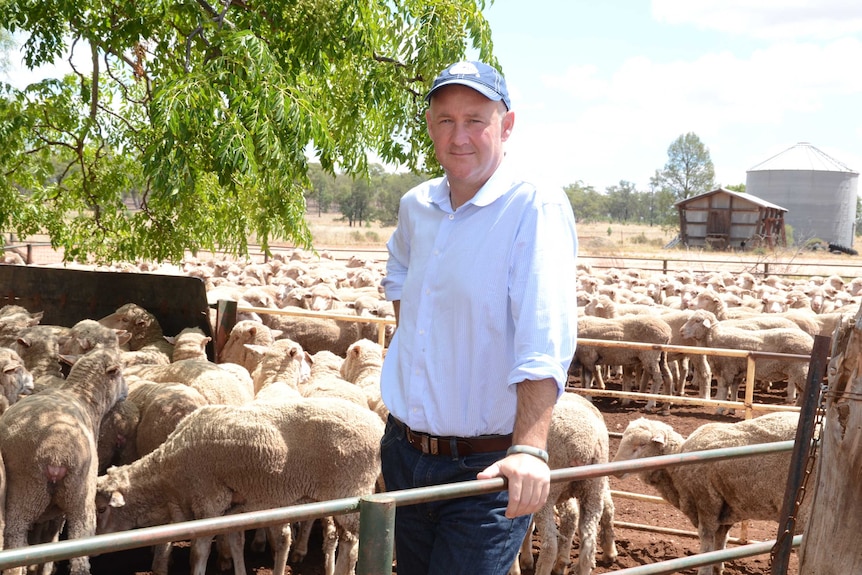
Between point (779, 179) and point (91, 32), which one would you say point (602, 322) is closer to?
point (91, 32)

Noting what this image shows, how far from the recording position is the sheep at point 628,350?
13.5m

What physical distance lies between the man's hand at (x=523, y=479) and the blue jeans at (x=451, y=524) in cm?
17

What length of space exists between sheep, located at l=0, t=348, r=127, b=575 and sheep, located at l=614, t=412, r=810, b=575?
12.9 ft

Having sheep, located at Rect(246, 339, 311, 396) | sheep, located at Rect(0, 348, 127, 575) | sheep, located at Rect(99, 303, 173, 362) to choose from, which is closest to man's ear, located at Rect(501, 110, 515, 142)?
sheep, located at Rect(0, 348, 127, 575)

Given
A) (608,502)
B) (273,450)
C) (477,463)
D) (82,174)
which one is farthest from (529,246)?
(82,174)

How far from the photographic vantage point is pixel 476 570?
256cm

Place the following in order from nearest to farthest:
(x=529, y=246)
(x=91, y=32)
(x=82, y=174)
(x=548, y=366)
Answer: (x=548, y=366), (x=529, y=246), (x=91, y=32), (x=82, y=174)

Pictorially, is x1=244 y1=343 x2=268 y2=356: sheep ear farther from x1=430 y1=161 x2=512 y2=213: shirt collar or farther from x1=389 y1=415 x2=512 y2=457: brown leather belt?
x1=430 y1=161 x2=512 y2=213: shirt collar

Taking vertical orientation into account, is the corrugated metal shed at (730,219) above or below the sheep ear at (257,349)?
above

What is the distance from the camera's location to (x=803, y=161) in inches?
2601

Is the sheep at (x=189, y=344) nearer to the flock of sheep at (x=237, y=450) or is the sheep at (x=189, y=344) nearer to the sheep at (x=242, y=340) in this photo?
the flock of sheep at (x=237, y=450)

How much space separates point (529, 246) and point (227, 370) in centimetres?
615

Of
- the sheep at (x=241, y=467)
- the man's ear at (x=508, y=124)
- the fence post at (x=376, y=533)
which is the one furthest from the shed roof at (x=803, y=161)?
the fence post at (x=376, y=533)

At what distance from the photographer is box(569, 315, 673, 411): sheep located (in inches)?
530
